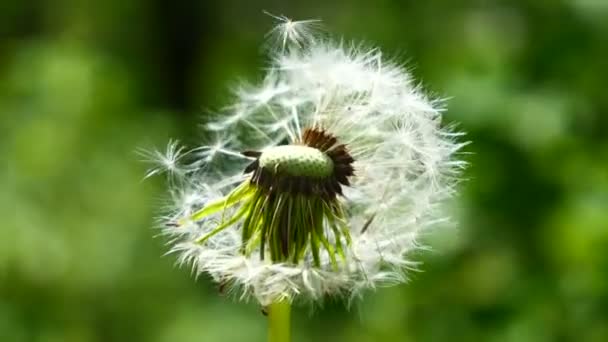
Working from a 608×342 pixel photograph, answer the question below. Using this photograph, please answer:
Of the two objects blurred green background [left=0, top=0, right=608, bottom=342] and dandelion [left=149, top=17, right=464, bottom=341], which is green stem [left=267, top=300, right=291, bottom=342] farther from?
blurred green background [left=0, top=0, right=608, bottom=342]

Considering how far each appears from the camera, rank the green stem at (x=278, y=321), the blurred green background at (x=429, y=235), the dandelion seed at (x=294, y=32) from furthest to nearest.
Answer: the blurred green background at (x=429, y=235) < the dandelion seed at (x=294, y=32) < the green stem at (x=278, y=321)

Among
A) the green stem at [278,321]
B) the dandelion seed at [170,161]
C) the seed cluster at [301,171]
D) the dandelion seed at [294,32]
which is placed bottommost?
the green stem at [278,321]

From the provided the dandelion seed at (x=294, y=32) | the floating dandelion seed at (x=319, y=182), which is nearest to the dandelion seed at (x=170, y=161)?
the floating dandelion seed at (x=319, y=182)

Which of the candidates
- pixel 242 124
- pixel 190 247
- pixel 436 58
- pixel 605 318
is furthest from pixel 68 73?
pixel 190 247

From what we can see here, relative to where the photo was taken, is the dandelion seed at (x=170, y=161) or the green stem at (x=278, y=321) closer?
the green stem at (x=278, y=321)

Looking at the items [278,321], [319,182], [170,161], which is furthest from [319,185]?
[170,161]

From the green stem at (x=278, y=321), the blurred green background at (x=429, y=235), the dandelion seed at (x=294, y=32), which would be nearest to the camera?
the green stem at (x=278, y=321)

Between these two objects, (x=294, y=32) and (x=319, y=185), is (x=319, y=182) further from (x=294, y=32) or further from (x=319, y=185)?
(x=294, y=32)

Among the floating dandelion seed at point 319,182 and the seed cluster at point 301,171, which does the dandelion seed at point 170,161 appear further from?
the seed cluster at point 301,171

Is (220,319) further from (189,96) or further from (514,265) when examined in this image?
(189,96)
